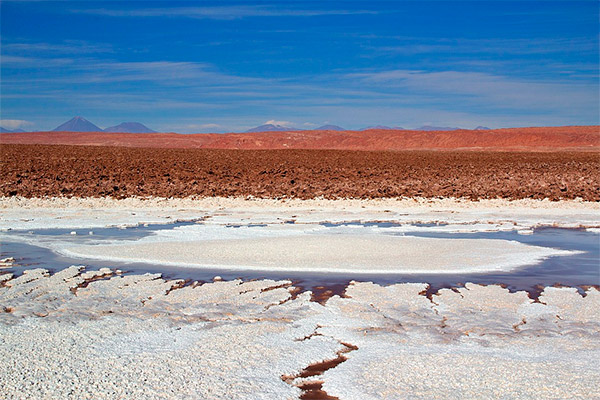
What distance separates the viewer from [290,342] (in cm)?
568

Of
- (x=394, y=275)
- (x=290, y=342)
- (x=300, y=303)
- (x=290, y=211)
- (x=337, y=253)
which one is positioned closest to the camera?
(x=290, y=342)

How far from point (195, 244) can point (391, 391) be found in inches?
293

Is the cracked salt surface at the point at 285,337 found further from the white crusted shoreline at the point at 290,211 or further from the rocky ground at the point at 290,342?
the white crusted shoreline at the point at 290,211

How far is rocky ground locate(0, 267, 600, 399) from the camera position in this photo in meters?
4.63

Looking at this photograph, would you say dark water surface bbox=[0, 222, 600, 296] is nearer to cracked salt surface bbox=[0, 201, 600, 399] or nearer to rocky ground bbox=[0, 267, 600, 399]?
cracked salt surface bbox=[0, 201, 600, 399]

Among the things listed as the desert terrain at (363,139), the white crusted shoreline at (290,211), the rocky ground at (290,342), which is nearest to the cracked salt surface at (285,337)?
the rocky ground at (290,342)

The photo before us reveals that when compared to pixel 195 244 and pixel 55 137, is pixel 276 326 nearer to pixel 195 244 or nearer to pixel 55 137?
pixel 195 244

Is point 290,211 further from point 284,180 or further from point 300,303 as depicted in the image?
point 300,303

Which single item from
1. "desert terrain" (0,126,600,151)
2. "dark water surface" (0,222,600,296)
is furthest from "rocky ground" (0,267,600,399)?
"desert terrain" (0,126,600,151)

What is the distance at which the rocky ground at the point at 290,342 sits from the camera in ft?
15.2

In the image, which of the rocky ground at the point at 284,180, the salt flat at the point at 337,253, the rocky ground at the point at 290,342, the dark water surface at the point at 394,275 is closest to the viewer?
the rocky ground at the point at 290,342

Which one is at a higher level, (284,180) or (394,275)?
(284,180)

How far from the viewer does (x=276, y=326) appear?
6168 millimetres

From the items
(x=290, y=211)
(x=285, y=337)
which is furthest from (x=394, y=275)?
(x=290, y=211)
